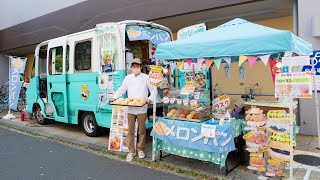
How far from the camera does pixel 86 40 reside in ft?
23.5

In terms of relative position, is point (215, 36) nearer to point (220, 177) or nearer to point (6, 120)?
point (220, 177)

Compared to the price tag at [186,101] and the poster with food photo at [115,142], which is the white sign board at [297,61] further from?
the poster with food photo at [115,142]

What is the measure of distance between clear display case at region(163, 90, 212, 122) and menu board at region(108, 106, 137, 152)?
1134 millimetres

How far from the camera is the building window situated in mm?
7160

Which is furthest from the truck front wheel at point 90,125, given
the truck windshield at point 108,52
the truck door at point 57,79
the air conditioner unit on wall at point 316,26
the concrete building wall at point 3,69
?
the concrete building wall at point 3,69

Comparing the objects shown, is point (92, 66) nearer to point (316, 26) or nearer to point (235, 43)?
point (235, 43)

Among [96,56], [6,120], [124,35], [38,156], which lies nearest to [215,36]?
[124,35]

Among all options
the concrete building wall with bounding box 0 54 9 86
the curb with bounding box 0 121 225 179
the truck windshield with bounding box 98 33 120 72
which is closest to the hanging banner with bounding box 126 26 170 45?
the truck windshield with bounding box 98 33 120 72

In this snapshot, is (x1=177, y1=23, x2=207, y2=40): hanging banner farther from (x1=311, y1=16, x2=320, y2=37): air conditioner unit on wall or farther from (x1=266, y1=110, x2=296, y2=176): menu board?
(x1=266, y1=110, x2=296, y2=176): menu board

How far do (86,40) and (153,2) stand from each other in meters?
3.41

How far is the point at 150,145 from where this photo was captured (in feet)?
21.9

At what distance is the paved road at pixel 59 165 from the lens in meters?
4.89

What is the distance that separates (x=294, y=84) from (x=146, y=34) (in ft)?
11.6

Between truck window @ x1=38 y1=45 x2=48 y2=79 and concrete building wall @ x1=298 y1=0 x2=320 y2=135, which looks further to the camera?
truck window @ x1=38 y1=45 x2=48 y2=79
